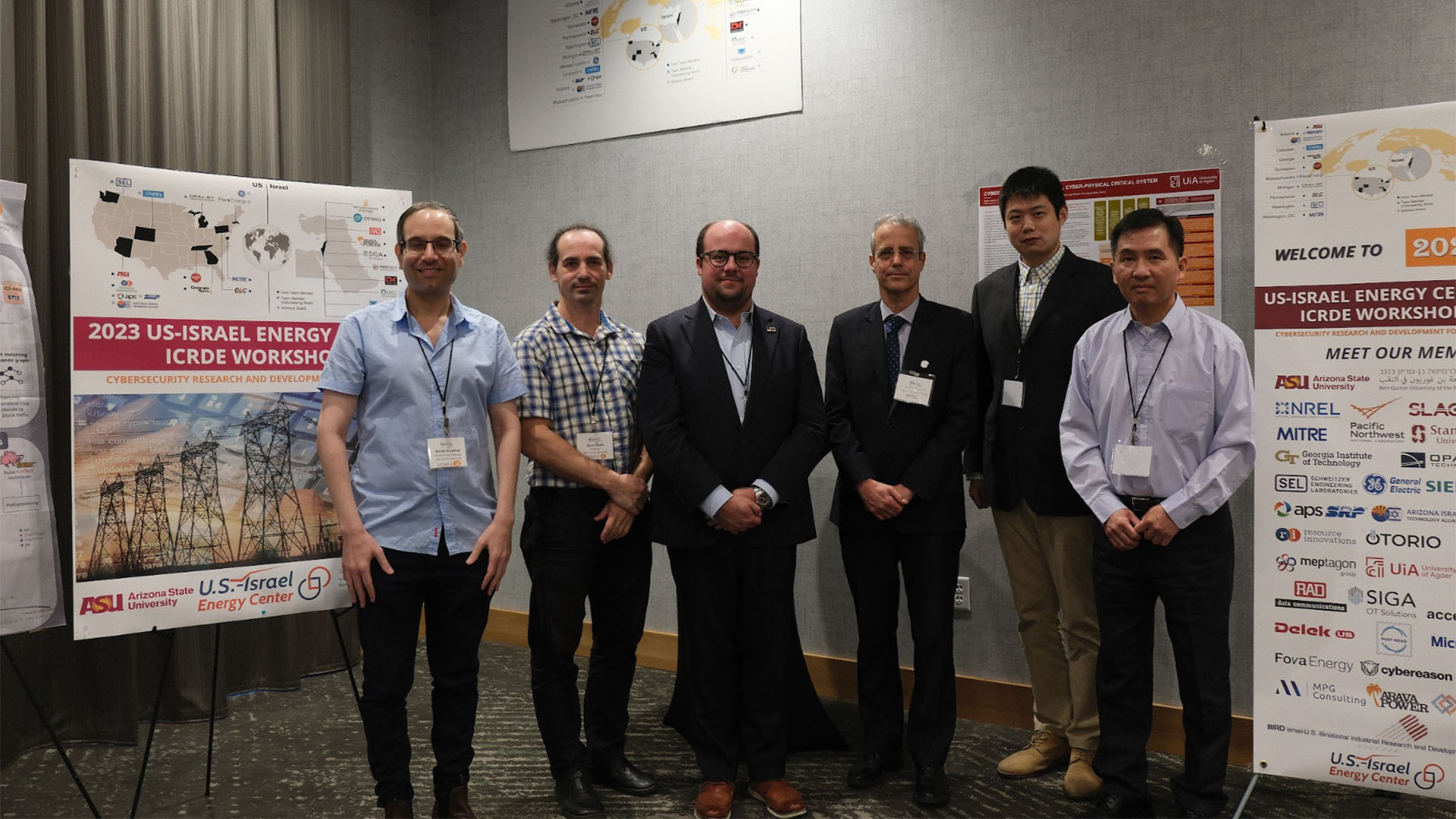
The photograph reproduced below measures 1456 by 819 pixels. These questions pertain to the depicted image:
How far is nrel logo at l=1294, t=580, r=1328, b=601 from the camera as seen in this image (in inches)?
106

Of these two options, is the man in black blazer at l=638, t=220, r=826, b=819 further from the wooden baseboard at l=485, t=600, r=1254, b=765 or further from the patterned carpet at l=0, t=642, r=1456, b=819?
the wooden baseboard at l=485, t=600, r=1254, b=765

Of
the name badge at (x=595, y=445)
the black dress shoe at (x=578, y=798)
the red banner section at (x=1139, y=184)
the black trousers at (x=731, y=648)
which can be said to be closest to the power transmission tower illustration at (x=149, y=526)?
the name badge at (x=595, y=445)

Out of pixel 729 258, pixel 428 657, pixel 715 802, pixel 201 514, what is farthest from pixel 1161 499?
pixel 201 514

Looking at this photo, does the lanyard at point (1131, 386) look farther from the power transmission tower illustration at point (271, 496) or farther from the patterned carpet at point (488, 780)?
the power transmission tower illustration at point (271, 496)

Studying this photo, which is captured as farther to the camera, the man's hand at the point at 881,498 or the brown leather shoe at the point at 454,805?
the man's hand at the point at 881,498

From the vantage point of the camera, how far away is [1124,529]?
8.45 ft

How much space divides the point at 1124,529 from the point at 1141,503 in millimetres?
99

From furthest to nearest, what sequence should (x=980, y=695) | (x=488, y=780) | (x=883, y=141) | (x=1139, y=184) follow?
(x=883, y=141) → (x=980, y=695) → (x=1139, y=184) → (x=488, y=780)

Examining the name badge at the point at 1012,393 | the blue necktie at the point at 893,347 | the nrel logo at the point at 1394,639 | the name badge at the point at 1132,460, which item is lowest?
the nrel logo at the point at 1394,639

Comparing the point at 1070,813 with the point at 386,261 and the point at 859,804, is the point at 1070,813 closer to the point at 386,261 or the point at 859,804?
the point at 859,804

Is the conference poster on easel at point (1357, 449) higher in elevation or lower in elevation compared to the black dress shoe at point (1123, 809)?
higher

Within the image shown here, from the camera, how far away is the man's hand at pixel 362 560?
8.19 feet

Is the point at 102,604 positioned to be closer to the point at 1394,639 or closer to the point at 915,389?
the point at 915,389

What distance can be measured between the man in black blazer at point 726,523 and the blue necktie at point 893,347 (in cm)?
33
